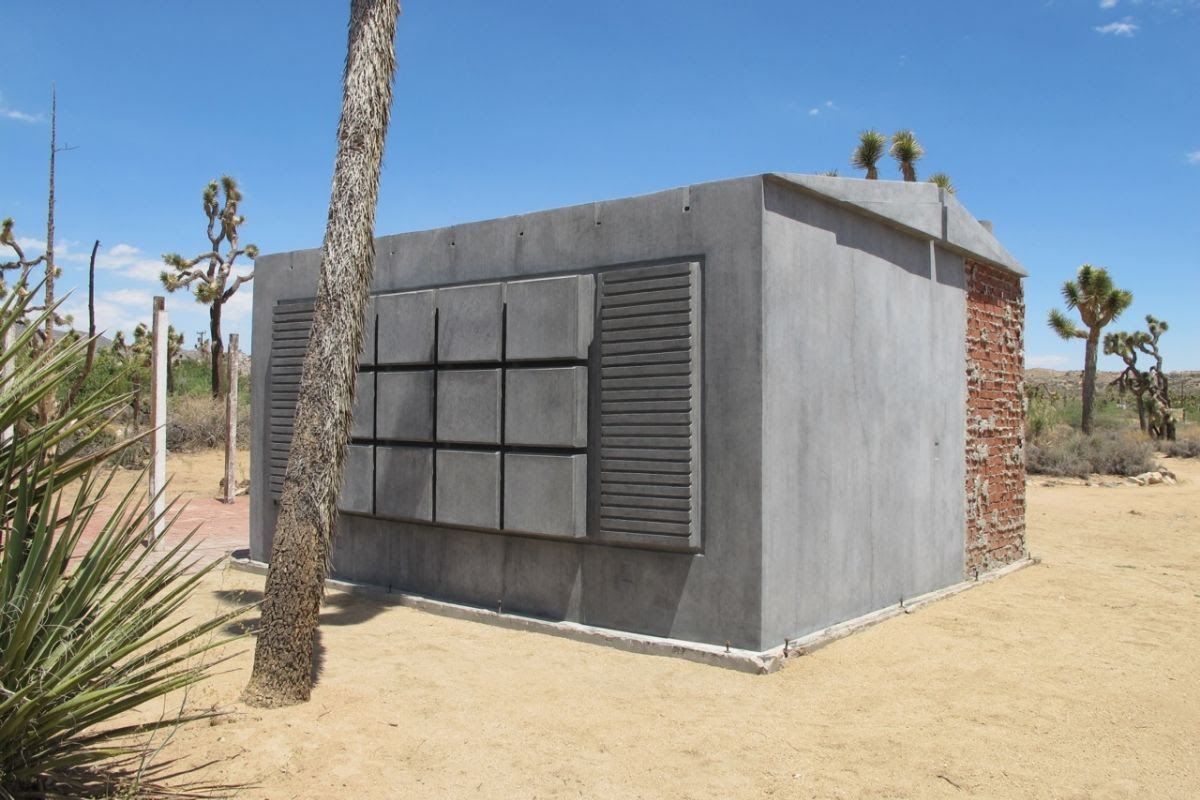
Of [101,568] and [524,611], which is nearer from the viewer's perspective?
[101,568]

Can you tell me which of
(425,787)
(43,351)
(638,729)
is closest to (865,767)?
(638,729)

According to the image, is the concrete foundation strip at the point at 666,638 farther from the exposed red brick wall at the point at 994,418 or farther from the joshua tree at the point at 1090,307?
the joshua tree at the point at 1090,307

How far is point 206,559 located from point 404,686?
496 centimetres

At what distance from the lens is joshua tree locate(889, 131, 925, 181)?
2075 cm

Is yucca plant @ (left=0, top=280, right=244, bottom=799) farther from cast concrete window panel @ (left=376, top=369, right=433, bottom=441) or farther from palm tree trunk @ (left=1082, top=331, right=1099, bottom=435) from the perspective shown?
palm tree trunk @ (left=1082, top=331, right=1099, bottom=435)

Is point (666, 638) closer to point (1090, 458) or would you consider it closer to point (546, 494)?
point (546, 494)

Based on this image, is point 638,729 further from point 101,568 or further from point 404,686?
point 101,568

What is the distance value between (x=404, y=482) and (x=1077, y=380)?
5703 centimetres

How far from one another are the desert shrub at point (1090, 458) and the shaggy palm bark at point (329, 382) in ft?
51.8

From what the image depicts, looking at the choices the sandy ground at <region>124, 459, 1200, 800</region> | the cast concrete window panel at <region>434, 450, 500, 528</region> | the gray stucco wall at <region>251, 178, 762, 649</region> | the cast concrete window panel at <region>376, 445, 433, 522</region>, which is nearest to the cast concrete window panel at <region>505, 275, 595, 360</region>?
the gray stucco wall at <region>251, 178, 762, 649</region>

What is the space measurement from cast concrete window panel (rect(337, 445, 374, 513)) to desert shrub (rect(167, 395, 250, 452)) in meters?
13.6

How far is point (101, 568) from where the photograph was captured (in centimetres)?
300

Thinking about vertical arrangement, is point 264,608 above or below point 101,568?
below

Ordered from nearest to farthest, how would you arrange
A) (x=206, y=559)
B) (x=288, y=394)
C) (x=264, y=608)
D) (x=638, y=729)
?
(x=638, y=729)
(x=264, y=608)
(x=288, y=394)
(x=206, y=559)
